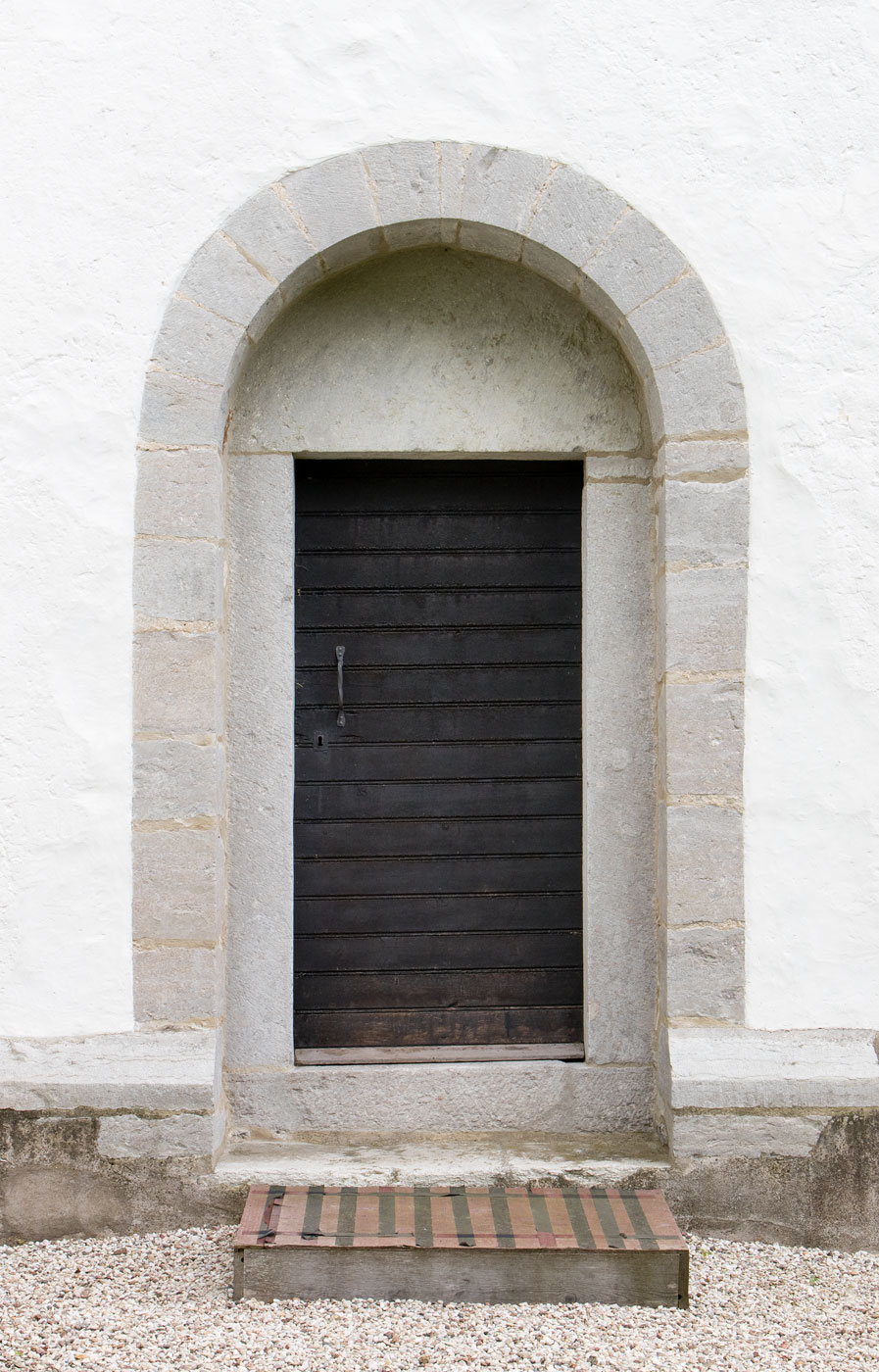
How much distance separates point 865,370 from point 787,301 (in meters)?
0.29

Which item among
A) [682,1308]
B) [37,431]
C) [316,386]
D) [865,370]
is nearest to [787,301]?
[865,370]

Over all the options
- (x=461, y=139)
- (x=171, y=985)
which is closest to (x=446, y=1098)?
(x=171, y=985)

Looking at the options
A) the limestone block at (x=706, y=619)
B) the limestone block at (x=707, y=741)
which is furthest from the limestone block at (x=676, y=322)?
the limestone block at (x=707, y=741)

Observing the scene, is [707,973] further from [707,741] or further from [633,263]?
[633,263]

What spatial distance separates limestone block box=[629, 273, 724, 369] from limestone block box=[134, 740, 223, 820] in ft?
5.58

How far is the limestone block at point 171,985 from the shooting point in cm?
308

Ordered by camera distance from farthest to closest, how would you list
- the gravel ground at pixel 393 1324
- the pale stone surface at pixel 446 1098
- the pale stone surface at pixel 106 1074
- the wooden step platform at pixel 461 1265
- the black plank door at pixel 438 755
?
the black plank door at pixel 438 755 < the pale stone surface at pixel 446 1098 < the pale stone surface at pixel 106 1074 < the wooden step platform at pixel 461 1265 < the gravel ground at pixel 393 1324

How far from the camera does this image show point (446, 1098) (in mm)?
3359

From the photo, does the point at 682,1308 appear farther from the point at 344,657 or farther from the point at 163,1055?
the point at 344,657

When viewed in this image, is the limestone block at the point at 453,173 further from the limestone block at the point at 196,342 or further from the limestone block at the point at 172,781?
the limestone block at the point at 172,781

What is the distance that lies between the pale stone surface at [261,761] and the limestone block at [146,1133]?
33 cm

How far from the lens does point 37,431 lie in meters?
3.08

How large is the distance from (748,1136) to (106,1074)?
5.77 feet

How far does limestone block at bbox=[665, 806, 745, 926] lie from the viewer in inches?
123
